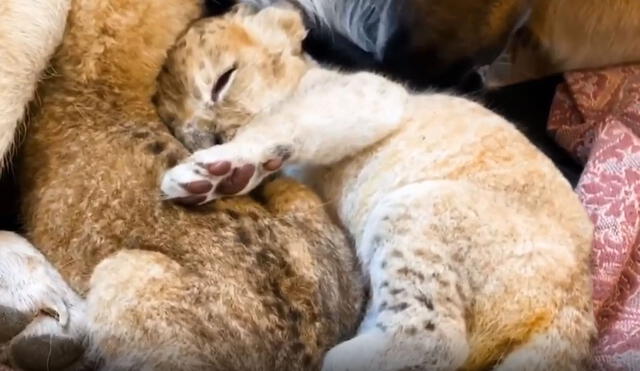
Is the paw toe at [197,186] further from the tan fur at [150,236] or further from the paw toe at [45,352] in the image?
the paw toe at [45,352]

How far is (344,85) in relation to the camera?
1.49 m

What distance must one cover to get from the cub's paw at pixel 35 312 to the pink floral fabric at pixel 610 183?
0.61 m

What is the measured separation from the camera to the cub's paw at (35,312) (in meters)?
1.21

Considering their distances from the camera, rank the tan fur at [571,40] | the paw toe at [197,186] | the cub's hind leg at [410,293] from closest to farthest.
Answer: the cub's hind leg at [410,293] → the paw toe at [197,186] → the tan fur at [571,40]

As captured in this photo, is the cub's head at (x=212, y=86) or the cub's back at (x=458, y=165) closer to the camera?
the cub's back at (x=458, y=165)

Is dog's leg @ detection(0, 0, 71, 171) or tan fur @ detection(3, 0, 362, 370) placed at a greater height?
dog's leg @ detection(0, 0, 71, 171)

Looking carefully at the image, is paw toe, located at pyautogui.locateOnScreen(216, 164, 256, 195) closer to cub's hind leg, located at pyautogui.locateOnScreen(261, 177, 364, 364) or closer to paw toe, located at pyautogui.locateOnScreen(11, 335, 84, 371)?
cub's hind leg, located at pyautogui.locateOnScreen(261, 177, 364, 364)

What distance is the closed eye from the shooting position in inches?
58.8

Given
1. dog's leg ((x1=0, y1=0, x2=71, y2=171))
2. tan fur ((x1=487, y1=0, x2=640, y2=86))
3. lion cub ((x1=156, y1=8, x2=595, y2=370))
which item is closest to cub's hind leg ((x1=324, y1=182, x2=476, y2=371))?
lion cub ((x1=156, y1=8, x2=595, y2=370))

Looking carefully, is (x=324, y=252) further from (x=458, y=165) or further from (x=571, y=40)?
(x=571, y=40)

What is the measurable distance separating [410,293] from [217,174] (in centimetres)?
27

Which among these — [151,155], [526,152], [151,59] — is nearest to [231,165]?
[151,155]

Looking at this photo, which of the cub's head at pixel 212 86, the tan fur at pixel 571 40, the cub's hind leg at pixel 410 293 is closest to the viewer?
the cub's hind leg at pixel 410 293

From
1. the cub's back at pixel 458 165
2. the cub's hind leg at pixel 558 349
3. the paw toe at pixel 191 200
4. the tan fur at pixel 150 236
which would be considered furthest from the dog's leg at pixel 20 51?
the cub's hind leg at pixel 558 349
